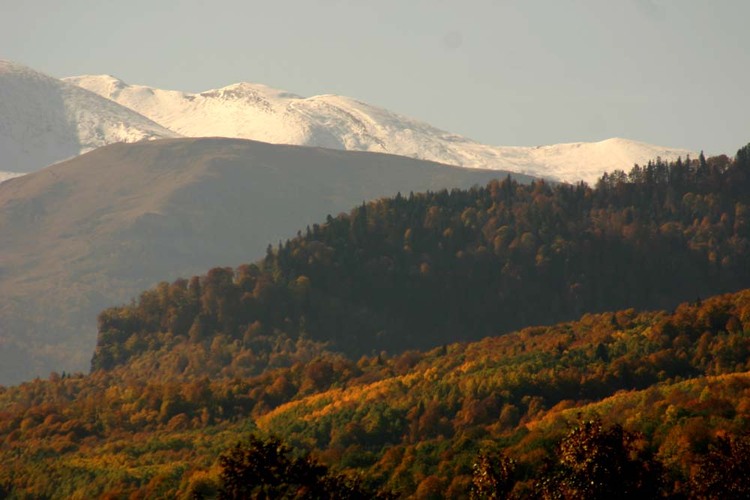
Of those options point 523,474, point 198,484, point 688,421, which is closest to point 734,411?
point 688,421

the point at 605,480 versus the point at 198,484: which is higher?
the point at 605,480

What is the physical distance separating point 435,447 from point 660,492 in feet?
340

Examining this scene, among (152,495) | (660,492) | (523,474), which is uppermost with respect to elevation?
(660,492)

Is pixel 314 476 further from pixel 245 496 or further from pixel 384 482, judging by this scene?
pixel 384 482

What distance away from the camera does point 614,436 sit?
90.8 meters

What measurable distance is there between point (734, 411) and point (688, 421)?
1520cm

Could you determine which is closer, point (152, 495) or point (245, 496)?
point (245, 496)

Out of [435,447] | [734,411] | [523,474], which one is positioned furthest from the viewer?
[435,447]

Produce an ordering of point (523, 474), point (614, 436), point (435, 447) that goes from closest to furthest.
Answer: point (614, 436) < point (523, 474) < point (435, 447)

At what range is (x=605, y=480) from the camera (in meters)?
90.2

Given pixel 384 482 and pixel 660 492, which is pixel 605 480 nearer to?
pixel 660 492

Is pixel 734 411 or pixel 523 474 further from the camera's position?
pixel 734 411

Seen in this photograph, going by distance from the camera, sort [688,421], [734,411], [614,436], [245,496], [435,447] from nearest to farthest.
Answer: [245,496] < [614,436] < [688,421] < [734,411] < [435,447]

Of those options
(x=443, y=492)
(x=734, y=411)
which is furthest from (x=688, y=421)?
(x=443, y=492)
